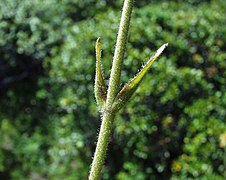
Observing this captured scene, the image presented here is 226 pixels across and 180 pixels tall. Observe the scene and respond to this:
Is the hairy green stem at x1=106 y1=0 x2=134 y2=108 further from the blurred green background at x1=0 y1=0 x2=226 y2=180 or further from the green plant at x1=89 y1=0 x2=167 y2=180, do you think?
the blurred green background at x1=0 y1=0 x2=226 y2=180

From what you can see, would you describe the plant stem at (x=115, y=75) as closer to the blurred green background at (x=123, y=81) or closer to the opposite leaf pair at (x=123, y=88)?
the opposite leaf pair at (x=123, y=88)

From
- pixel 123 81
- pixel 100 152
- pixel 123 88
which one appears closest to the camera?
pixel 100 152

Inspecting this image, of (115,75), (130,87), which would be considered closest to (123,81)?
(130,87)

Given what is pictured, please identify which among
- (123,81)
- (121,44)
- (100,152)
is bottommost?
(123,81)

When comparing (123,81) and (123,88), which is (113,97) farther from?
(123,81)

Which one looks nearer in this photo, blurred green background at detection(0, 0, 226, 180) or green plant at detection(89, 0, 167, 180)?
green plant at detection(89, 0, 167, 180)

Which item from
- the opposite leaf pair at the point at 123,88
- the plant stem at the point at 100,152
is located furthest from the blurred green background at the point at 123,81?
the plant stem at the point at 100,152

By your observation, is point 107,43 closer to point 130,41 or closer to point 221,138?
point 130,41

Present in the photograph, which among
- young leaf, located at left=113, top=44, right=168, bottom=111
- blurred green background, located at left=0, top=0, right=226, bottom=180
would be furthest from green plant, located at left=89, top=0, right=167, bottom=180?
blurred green background, located at left=0, top=0, right=226, bottom=180
